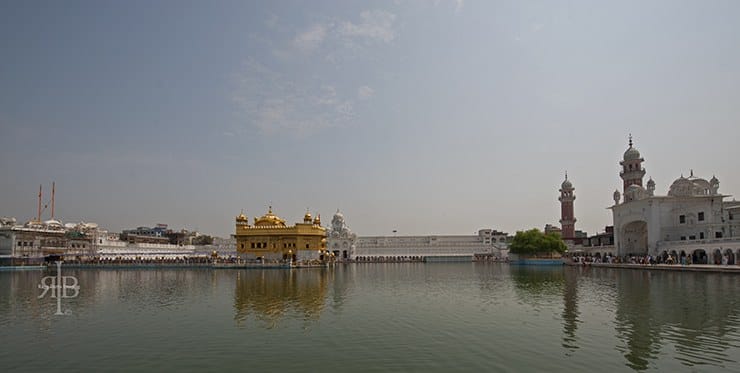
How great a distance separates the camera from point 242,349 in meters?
12.3

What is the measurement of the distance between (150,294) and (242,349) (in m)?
14.9

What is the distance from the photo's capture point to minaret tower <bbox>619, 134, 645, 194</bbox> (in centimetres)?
6419

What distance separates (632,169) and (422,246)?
36049 mm

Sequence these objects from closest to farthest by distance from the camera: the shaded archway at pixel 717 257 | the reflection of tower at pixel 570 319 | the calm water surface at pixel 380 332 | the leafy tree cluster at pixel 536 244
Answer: the calm water surface at pixel 380 332, the reflection of tower at pixel 570 319, the shaded archway at pixel 717 257, the leafy tree cluster at pixel 536 244

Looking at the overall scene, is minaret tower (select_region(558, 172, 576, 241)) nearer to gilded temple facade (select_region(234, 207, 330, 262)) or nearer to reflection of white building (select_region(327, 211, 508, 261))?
reflection of white building (select_region(327, 211, 508, 261))

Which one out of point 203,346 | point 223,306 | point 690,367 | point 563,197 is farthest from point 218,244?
point 690,367

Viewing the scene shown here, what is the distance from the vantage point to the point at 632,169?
64750 millimetres

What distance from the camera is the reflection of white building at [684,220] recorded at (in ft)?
149

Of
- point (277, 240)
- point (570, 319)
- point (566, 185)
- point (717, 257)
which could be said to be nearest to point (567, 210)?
point (566, 185)

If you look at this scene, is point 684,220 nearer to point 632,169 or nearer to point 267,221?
point 632,169

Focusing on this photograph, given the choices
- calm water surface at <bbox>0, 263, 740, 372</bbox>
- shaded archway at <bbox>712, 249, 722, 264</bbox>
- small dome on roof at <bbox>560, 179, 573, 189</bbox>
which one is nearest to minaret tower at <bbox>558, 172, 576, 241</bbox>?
small dome on roof at <bbox>560, 179, 573, 189</bbox>

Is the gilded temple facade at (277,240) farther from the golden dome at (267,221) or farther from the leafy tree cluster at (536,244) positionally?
the leafy tree cluster at (536,244)

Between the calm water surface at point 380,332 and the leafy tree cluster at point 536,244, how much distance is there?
153 feet

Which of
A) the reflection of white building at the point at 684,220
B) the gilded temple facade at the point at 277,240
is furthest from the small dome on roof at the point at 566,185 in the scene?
the gilded temple facade at the point at 277,240
